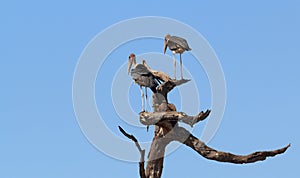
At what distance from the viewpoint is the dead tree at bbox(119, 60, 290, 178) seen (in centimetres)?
4769

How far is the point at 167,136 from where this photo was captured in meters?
48.3

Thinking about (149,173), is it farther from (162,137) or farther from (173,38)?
(173,38)

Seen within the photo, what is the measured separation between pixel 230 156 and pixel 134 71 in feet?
12.5

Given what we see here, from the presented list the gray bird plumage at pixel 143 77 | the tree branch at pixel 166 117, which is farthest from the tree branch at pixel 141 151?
the gray bird plumage at pixel 143 77

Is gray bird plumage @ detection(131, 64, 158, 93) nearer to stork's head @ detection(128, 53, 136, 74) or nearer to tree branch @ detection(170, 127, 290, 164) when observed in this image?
stork's head @ detection(128, 53, 136, 74)

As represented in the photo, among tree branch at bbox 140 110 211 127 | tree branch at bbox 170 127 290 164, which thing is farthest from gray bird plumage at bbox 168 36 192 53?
tree branch at bbox 170 127 290 164

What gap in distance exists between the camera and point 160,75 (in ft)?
158

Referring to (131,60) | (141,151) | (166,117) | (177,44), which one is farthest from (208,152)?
(131,60)

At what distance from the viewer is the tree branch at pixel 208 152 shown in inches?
1887

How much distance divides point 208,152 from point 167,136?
52.0 inches

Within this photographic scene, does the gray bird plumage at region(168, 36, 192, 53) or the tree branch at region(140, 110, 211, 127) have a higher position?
the gray bird plumage at region(168, 36, 192, 53)

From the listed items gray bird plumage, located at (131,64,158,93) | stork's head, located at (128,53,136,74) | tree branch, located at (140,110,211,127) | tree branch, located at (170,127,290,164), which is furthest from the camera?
stork's head, located at (128,53,136,74)

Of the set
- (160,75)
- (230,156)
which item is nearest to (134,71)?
(160,75)

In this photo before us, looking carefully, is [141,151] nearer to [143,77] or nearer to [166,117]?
[166,117]
